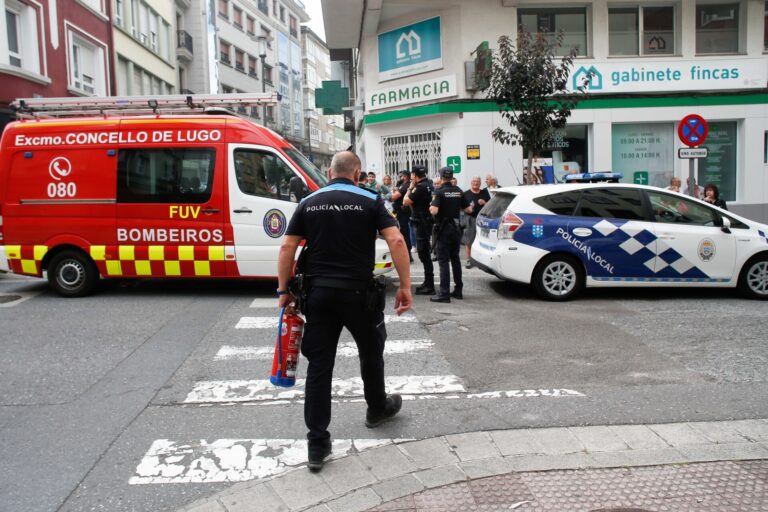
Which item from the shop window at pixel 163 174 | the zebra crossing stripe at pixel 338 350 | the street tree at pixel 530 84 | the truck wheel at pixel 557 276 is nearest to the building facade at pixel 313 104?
the street tree at pixel 530 84

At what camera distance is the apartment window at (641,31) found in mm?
17781

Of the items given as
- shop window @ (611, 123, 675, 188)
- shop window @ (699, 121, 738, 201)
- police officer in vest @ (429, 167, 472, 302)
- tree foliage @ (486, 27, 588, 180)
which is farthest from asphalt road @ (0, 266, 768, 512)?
shop window @ (699, 121, 738, 201)

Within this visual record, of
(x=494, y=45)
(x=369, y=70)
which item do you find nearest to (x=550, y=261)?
(x=494, y=45)

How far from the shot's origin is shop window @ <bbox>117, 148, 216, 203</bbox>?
368 inches

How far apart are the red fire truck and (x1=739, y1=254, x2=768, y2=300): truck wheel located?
19.7ft

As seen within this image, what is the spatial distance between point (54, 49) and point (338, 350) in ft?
61.8

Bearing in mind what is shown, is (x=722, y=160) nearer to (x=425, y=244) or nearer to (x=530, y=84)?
(x=530, y=84)

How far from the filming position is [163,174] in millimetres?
9383

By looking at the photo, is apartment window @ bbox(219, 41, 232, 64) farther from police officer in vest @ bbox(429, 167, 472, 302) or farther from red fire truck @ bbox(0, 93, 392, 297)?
police officer in vest @ bbox(429, 167, 472, 302)

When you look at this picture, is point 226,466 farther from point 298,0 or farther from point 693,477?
point 298,0

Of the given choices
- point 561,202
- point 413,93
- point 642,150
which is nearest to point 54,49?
point 413,93

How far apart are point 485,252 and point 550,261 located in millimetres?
938

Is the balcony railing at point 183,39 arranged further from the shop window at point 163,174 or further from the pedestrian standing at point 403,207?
the shop window at point 163,174

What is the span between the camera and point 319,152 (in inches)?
3135
